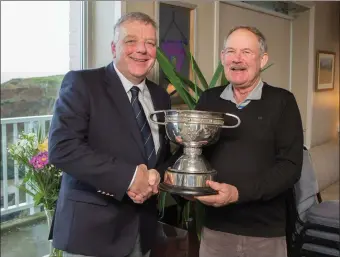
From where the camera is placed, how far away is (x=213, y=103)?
1437 mm

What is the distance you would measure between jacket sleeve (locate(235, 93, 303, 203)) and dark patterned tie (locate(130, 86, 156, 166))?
281 millimetres

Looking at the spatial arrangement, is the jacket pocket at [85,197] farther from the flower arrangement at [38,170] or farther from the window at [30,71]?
the window at [30,71]

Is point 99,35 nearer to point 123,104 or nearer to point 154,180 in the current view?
point 123,104

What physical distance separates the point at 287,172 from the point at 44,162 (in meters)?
0.92

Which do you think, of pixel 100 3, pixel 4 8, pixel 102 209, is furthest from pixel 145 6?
pixel 102 209

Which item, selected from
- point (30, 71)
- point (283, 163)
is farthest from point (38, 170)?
point (283, 163)

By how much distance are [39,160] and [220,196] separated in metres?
0.80

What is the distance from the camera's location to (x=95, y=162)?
120 cm

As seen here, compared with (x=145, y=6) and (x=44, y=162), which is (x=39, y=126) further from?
(x=145, y=6)

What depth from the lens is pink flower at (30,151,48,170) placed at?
1687mm

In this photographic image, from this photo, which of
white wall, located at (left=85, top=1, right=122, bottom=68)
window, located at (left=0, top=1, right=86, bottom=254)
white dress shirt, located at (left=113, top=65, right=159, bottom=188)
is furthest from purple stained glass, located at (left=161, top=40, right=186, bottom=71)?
white dress shirt, located at (left=113, top=65, right=159, bottom=188)

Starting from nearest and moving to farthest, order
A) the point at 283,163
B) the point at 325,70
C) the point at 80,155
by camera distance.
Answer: the point at 80,155
the point at 283,163
the point at 325,70

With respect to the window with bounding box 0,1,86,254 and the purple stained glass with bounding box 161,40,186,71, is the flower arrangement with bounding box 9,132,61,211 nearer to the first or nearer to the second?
the window with bounding box 0,1,86,254

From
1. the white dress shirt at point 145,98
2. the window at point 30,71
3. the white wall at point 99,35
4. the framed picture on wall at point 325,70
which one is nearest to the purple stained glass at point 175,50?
the white wall at point 99,35
